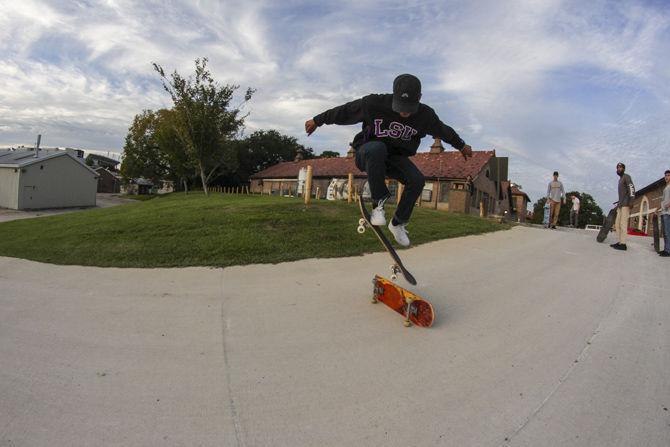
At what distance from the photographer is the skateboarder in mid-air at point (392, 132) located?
4.04 metres

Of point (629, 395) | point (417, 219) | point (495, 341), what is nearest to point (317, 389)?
point (495, 341)

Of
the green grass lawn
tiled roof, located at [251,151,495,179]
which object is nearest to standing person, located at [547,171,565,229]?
the green grass lawn

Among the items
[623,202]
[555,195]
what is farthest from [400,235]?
[555,195]

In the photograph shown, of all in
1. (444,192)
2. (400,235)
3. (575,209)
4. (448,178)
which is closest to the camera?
(400,235)

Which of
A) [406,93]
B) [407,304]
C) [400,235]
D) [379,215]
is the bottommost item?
[407,304]

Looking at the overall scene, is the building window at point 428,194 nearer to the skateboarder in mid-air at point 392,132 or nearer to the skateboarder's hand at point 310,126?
the skateboarder in mid-air at point 392,132

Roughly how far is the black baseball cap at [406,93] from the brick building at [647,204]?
39.0m

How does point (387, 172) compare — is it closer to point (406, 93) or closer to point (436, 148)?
point (406, 93)

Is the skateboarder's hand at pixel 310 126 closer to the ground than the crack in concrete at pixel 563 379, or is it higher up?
higher up

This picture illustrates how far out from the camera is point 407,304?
3.61 meters

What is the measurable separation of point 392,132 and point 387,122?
125 millimetres

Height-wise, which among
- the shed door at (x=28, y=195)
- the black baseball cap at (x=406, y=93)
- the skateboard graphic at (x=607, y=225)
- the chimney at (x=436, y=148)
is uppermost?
the chimney at (x=436, y=148)

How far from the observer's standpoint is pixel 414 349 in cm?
304

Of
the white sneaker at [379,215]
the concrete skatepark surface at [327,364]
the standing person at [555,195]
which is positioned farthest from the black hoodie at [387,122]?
the standing person at [555,195]
